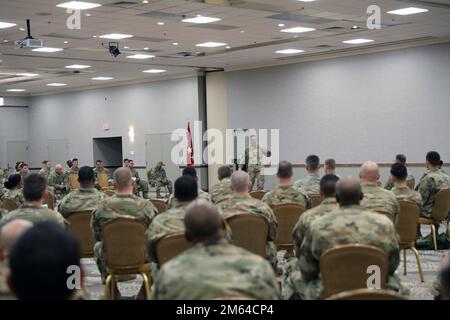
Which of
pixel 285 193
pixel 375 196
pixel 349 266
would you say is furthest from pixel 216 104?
pixel 349 266

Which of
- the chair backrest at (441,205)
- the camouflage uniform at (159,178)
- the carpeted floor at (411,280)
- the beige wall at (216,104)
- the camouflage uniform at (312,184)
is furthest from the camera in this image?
the beige wall at (216,104)

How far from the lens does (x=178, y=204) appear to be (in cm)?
552

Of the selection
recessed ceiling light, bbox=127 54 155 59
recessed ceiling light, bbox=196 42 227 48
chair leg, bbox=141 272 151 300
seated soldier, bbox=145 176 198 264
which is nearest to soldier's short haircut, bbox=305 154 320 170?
chair leg, bbox=141 272 151 300

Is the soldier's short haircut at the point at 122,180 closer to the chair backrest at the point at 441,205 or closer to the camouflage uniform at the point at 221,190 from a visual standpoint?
the camouflage uniform at the point at 221,190

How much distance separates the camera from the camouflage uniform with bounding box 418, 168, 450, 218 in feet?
31.0

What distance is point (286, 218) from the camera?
745cm

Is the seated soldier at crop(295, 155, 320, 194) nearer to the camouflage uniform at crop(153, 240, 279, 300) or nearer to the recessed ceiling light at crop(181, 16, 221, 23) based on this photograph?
the recessed ceiling light at crop(181, 16, 221, 23)

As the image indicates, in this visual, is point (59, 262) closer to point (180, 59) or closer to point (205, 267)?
point (205, 267)

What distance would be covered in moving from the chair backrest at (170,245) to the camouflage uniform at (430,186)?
533cm

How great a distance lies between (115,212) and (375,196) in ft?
8.93

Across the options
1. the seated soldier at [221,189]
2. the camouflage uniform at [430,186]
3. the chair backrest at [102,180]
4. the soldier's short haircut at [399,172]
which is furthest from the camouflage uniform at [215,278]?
the chair backrest at [102,180]

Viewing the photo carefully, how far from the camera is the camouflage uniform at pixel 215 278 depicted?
121 inches

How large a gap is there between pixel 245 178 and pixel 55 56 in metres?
13.8

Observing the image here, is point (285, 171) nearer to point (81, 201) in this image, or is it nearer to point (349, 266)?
point (81, 201)
